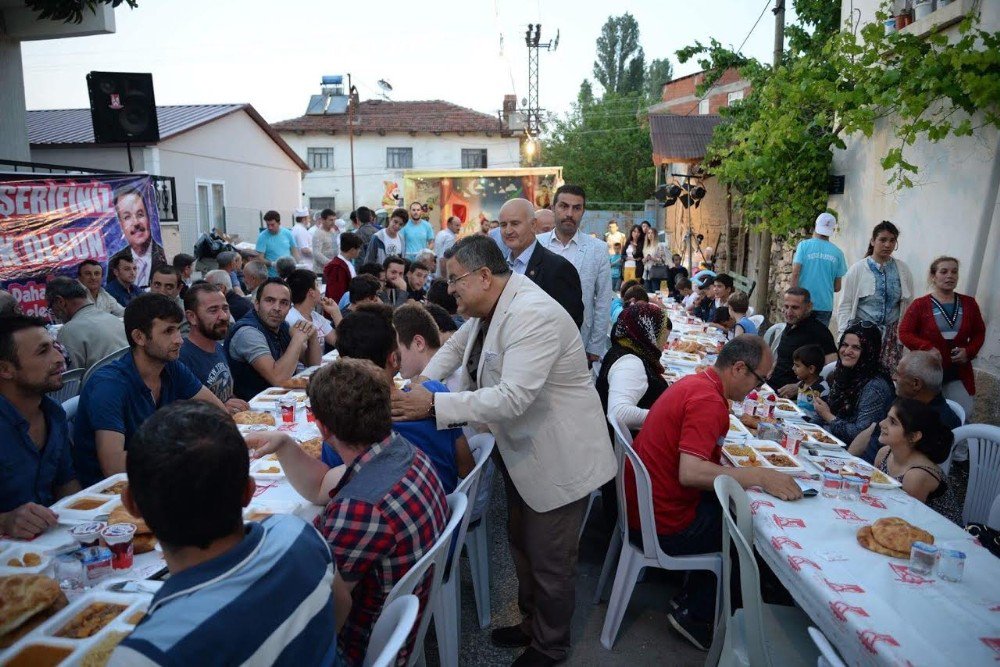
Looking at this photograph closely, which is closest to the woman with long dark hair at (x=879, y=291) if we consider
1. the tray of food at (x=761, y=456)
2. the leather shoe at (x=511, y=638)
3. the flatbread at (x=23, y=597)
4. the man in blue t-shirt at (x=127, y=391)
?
the tray of food at (x=761, y=456)

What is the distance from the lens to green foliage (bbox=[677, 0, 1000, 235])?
5820 mm

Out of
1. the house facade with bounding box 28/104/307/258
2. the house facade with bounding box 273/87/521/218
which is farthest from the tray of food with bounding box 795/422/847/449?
the house facade with bounding box 273/87/521/218

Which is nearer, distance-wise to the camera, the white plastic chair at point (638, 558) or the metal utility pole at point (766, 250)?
the white plastic chair at point (638, 558)

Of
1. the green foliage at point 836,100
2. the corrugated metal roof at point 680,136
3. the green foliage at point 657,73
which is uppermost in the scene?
the green foliage at point 657,73

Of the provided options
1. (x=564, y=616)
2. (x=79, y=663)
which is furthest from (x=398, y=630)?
(x=564, y=616)

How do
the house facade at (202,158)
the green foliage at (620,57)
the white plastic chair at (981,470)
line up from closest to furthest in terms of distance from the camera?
1. the white plastic chair at (981,470)
2. the house facade at (202,158)
3. the green foliage at (620,57)

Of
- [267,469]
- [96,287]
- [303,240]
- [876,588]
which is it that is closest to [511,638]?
[267,469]

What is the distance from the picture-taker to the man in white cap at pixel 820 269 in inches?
282

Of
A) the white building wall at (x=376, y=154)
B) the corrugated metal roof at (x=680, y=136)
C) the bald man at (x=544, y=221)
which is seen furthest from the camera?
the white building wall at (x=376, y=154)

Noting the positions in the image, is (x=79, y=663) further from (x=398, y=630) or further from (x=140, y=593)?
(x=398, y=630)

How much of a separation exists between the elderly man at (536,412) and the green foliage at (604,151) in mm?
34059

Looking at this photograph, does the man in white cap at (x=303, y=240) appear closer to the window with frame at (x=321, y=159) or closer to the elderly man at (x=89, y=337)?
the elderly man at (x=89, y=337)

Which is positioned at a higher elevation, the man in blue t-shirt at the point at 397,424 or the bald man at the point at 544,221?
the bald man at the point at 544,221

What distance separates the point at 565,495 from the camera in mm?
2840
